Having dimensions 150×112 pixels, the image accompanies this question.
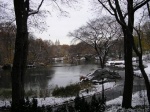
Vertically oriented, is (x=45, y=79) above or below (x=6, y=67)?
below

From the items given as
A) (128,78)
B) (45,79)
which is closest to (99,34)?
(45,79)

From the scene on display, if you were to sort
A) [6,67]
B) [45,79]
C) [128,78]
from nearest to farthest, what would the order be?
[128,78] < [45,79] < [6,67]

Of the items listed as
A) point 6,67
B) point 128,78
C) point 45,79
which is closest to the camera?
point 128,78

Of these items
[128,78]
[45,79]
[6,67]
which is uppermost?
[128,78]

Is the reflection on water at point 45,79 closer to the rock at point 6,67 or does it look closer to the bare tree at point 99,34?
the bare tree at point 99,34

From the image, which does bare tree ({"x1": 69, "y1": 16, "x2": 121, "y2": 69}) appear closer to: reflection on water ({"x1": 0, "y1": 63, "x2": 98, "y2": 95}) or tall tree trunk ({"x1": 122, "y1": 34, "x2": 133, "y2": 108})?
reflection on water ({"x1": 0, "y1": 63, "x2": 98, "y2": 95})

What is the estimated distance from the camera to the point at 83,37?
43.3m

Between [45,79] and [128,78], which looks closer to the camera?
[128,78]

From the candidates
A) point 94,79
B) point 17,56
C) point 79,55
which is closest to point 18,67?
point 17,56

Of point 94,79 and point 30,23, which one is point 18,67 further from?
point 94,79

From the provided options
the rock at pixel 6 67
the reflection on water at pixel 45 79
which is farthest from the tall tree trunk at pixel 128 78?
the rock at pixel 6 67

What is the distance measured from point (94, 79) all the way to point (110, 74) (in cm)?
249

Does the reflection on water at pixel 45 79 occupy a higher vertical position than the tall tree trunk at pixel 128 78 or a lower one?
lower

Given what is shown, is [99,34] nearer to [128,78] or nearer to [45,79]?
[45,79]
